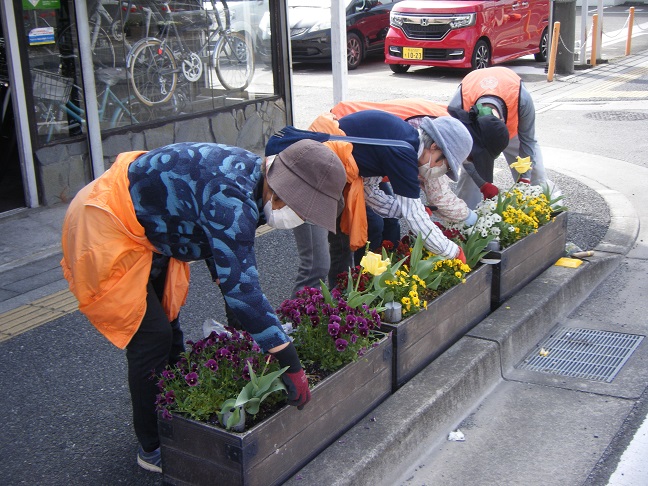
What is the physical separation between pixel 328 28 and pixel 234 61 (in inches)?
284

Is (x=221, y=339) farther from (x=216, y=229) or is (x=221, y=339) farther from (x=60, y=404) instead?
(x=60, y=404)

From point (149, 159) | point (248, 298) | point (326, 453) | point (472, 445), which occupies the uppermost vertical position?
point (149, 159)

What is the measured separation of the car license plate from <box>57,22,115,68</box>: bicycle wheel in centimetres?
809

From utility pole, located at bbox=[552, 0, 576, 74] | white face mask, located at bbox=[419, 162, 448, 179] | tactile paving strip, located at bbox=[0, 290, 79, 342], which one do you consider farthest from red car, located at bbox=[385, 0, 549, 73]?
white face mask, located at bbox=[419, 162, 448, 179]

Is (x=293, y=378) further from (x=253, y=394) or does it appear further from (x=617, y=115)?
(x=617, y=115)

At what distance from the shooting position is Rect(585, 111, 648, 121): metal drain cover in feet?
37.1

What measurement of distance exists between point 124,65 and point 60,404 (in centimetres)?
471

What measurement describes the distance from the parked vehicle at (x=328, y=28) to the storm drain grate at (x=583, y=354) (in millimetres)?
11834

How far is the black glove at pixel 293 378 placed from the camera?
3.04m

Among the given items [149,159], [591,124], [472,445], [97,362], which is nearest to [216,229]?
[149,159]

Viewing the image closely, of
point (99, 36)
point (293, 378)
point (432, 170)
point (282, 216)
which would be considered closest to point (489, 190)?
point (432, 170)

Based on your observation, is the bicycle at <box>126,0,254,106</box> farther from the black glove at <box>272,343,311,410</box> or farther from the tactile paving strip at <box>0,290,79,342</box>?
the black glove at <box>272,343,311,410</box>

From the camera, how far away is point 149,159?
3.19 metres

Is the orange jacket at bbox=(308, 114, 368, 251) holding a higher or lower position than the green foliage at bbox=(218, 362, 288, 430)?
higher
